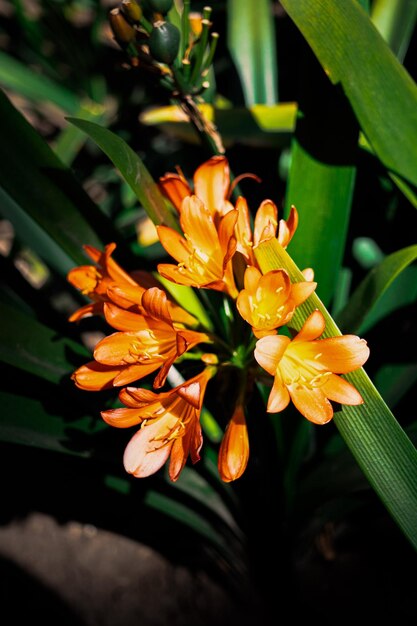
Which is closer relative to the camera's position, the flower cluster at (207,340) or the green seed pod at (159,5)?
the flower cluster at (207,340)

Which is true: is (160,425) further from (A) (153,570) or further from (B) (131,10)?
(A) (153,570)

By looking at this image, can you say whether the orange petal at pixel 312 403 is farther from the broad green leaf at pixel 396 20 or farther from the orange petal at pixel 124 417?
the broad green leaf at pixel 396 20

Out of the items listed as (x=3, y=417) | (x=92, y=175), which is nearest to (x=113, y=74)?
(x=92, y=175)

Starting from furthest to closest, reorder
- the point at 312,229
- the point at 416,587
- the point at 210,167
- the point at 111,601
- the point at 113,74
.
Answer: the point at 113,74 → the point at 111,601 → the point at 416,587 → the point at 312,229 → the point at 210,167

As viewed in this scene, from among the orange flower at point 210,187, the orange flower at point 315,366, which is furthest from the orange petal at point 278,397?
the orange flower at point 210,187

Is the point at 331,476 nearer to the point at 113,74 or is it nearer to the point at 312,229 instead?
the point at 312,229

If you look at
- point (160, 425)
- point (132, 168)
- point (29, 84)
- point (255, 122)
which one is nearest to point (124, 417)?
point (160, 425)
